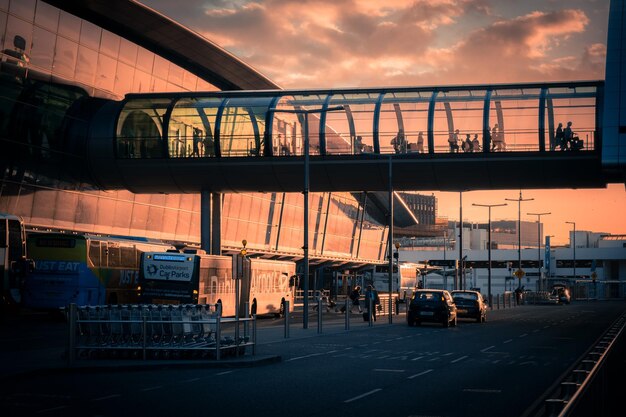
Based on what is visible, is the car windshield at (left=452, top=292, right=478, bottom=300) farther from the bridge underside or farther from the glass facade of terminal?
the glass facade of terminal

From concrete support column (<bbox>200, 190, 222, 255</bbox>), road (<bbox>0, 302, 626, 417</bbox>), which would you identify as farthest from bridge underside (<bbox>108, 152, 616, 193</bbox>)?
road (<bbox>0, 302, 626, 417</bbox>)

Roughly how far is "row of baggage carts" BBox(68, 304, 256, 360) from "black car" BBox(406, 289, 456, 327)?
20767mm

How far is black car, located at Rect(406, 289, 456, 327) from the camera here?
4125 centimetres

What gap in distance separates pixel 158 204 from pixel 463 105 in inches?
923

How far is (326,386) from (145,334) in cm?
623

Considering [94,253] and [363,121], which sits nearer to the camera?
[94,253]

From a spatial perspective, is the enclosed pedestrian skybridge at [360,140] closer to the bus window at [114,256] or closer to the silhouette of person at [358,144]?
the silhouette of person at [358,144]

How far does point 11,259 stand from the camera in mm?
36781

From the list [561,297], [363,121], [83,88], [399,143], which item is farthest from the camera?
[561,297]

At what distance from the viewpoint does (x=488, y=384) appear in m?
17.0

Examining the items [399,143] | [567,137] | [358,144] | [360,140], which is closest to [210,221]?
[358,144]

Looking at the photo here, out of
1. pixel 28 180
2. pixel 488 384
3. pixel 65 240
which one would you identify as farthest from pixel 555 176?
pixel 488 384

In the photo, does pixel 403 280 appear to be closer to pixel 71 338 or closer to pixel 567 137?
pixel 567 137

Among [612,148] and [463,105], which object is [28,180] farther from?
[612,148]
